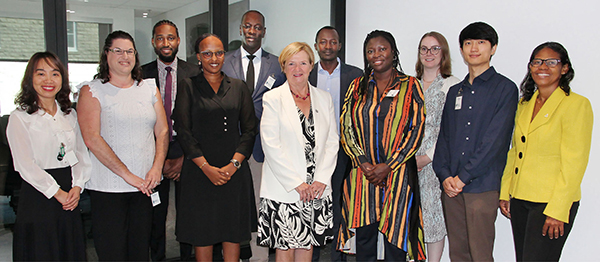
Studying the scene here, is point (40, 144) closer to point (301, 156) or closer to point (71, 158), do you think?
point (71, 158)

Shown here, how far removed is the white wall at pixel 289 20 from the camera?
448 centimetres

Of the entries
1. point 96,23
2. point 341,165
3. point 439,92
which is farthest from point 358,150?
point 96,23

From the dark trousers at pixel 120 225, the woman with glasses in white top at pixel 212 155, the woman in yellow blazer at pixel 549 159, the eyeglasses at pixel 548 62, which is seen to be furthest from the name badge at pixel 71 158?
the eyeglasses at pixel 548 62

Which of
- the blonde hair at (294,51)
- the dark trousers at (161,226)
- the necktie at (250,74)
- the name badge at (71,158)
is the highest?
the blonde hair at (294,51)

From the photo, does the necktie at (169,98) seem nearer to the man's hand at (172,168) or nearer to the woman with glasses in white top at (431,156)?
the man's hand at (172,168)

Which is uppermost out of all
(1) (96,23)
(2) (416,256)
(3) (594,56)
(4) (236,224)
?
(1) (96,23)

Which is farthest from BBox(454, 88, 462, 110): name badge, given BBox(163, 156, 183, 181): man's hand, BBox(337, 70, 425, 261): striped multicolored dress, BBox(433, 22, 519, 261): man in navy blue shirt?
BBox(163, 156, 183, 181): man's hand

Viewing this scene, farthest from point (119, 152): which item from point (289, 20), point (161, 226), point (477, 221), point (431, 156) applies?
point (289, 20)

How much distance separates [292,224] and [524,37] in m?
2.29

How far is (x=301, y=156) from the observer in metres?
2.78

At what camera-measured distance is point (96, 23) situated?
138 inches

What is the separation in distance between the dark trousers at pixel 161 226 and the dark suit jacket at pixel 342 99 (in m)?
1.28

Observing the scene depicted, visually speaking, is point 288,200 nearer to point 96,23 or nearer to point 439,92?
point 439,92

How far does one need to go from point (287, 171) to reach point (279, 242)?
49cm
